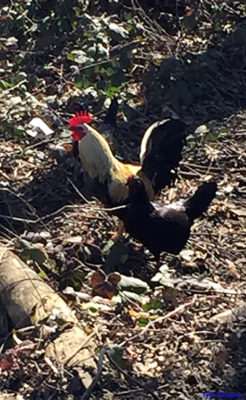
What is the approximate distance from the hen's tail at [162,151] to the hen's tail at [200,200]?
1.29 ft

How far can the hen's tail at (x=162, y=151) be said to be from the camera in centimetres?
468

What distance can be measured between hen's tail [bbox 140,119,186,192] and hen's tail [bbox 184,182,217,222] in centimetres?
39

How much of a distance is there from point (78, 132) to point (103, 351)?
1.68 m

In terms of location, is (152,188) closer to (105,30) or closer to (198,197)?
(198,197)

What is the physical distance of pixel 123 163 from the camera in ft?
15.6

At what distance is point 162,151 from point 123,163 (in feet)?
0.79

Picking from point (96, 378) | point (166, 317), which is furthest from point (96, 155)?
point (96, 378)

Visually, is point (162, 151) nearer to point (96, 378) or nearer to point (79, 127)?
point (79, 127)

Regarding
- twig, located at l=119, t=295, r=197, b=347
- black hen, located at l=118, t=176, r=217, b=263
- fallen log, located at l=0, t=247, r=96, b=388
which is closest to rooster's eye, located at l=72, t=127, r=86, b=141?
black hen, located at l=118, t=176, r=217, b=263

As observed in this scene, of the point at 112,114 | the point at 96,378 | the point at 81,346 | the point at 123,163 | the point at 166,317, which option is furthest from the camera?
the point at 112,114

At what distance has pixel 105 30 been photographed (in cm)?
629

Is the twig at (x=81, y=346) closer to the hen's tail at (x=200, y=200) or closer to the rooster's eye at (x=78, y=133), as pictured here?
the hen's tail at (x=200, y=200)

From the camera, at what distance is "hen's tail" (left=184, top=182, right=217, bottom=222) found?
4.28 m

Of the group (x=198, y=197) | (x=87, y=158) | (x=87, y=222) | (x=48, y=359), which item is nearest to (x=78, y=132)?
(x=87, y=158)
